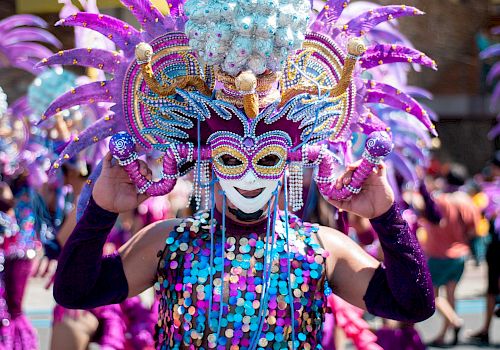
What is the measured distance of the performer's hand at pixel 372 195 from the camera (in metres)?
2.77

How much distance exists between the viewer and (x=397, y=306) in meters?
2.83

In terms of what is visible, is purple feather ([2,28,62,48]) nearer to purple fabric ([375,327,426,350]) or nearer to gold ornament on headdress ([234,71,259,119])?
purple fabric ([375,327,426,350])

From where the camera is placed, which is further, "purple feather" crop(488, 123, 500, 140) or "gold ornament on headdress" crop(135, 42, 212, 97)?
"purple feather" crop(488, 123, 500, 140)

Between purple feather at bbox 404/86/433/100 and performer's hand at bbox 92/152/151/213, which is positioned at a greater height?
purple feather at bbox 404/86/433/100

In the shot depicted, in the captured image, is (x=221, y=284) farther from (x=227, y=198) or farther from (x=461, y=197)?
(x=461, y=197)

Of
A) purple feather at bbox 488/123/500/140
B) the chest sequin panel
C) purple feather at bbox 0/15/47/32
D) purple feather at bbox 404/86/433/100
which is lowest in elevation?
the chest sequin panel

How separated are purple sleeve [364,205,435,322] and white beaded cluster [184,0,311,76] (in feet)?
1.98

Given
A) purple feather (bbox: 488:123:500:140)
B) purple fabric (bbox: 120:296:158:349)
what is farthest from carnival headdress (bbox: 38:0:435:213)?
purple feather (bbox: 488:123:500:140)

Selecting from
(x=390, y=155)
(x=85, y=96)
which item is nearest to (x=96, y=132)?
(x=85, y=96)

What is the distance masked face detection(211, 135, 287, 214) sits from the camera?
2705 mm

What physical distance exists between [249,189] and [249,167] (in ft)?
0.23

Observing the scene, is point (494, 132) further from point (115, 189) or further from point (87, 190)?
point (115, 189)

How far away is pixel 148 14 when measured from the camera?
9.59ft

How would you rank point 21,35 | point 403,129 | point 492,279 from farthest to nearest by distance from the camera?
point 492,279
point 21,35
point 403,129
